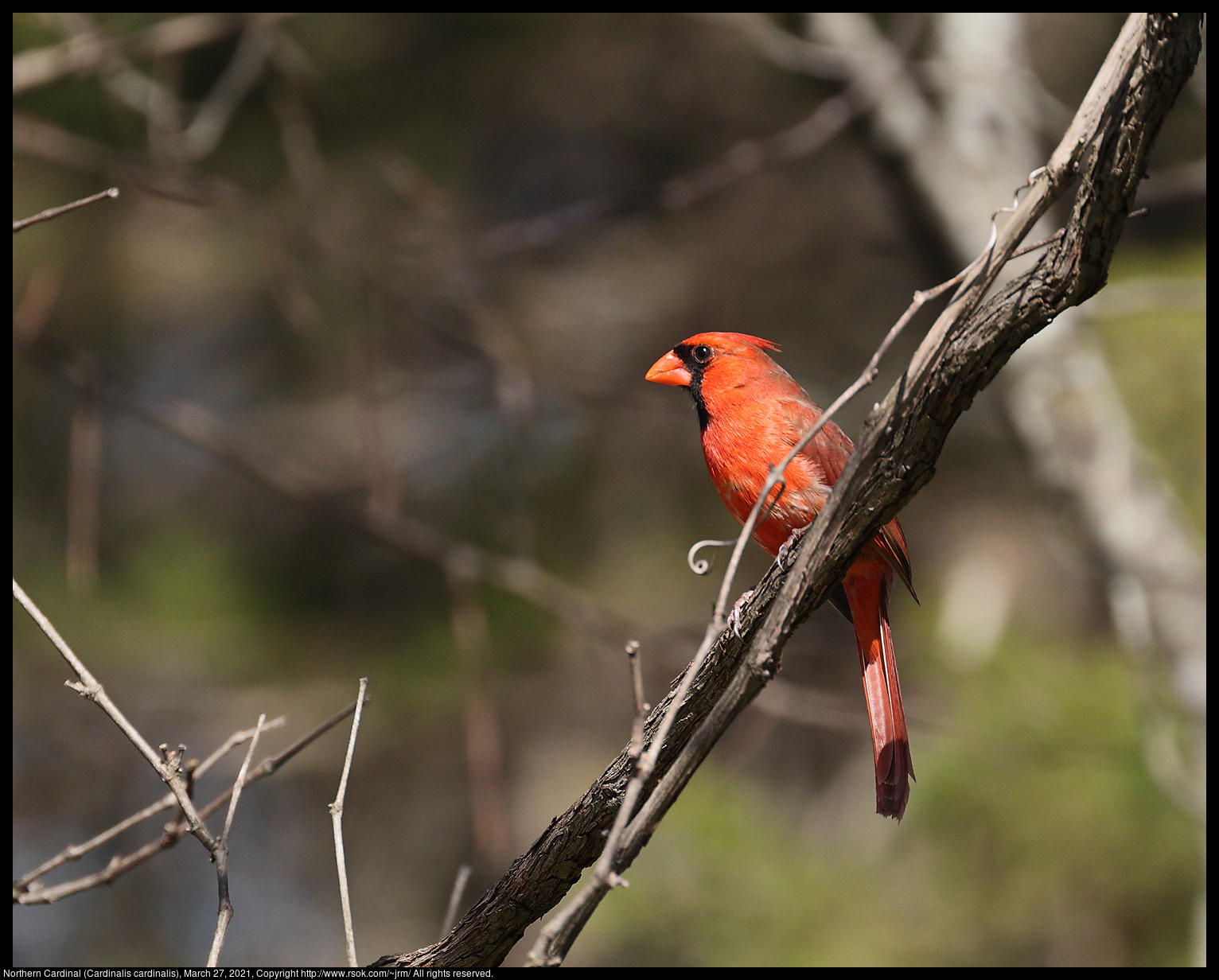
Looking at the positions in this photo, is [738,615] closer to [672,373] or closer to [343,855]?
[343,855]

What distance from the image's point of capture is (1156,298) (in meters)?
4.41

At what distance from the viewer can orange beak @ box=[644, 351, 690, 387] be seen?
10.2ft

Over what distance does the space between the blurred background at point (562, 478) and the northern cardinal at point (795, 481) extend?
0.67 m

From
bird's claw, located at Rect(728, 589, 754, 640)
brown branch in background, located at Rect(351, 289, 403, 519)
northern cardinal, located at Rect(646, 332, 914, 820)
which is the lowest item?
bird's claw, located at Rect(728, 589, 754, 640)

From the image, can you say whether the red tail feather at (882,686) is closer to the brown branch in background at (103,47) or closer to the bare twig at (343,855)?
the bare twig at (343,855)

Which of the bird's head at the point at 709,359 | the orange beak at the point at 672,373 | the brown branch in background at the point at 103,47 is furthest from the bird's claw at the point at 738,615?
the brown branch in background at the point at 103,47

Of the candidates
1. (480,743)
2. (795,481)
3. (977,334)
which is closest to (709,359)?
(795,481)

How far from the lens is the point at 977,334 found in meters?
1.25

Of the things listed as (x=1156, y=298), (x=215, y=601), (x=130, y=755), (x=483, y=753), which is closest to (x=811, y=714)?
(x=483, y=753)

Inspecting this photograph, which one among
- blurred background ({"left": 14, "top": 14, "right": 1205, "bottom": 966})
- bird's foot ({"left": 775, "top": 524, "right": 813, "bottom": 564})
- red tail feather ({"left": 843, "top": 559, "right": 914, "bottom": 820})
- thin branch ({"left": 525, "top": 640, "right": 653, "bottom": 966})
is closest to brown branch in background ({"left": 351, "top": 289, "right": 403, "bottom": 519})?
blurred background ({"left": 14, "top": 14, "right": 1205, "bottom": 966})

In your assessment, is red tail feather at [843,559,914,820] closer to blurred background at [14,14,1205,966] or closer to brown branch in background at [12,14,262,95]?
blurred background at [14,14,1205,966]

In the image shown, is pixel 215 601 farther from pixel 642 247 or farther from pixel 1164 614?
pixel 1164 614

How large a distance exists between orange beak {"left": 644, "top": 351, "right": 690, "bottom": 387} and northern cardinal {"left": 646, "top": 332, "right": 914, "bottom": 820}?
0.17 ft

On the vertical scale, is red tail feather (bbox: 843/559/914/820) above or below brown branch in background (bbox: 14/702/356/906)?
above
